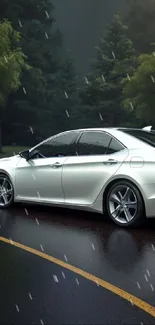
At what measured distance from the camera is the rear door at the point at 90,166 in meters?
6.00

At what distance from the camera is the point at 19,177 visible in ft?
23.7

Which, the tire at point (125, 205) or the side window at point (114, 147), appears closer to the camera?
the tire at point (125, 205)

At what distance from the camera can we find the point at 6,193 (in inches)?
295

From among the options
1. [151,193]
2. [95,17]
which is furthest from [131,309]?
[95,17]

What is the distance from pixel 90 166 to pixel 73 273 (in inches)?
96.1

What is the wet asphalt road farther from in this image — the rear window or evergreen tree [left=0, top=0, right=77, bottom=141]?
evergreen tree [left=0, top=0, right=77, bottom=141]

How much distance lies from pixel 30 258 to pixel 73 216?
→ 7.85 feet

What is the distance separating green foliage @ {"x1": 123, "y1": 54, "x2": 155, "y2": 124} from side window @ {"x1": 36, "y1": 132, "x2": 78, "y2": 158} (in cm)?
2802

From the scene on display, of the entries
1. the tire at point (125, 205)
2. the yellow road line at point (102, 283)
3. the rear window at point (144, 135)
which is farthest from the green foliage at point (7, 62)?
the yellow road line at point (102, 283)

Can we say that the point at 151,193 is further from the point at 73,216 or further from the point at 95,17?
the point at 95,17

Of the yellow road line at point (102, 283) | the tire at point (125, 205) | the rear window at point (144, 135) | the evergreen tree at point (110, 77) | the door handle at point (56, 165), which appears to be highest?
the rear window at point (144, 135)

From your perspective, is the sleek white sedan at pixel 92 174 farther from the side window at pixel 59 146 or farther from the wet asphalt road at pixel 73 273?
the wet asphalt road at pixel 73 273

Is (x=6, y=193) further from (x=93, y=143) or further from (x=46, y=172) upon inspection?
(x=93, y=143)

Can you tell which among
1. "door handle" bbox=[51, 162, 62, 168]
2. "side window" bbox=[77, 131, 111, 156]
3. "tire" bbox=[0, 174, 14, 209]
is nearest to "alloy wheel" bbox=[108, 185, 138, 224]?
"side window" bbox=[77, 131, 111, 156]
